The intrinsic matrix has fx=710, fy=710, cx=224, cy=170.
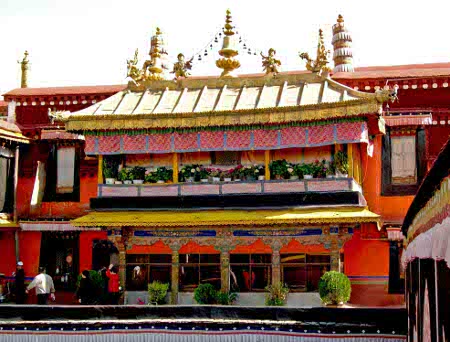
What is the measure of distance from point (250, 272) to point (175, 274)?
7.29ft

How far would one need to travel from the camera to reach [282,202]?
20266 millimetres

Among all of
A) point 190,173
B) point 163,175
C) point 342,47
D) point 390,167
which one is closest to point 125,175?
point 163,175

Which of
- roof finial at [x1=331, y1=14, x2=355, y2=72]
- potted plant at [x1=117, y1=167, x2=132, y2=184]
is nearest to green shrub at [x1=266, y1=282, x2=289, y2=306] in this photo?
Result: potted plant at [x1=117, y1=167, x2=132, y2=184]

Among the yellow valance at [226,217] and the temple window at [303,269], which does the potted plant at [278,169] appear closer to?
the yellow valance at [226,217]

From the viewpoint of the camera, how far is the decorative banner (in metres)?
20.0

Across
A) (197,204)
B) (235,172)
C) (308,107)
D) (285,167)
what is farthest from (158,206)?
(308,107)

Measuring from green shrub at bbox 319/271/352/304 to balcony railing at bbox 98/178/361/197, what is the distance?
256 centimetres

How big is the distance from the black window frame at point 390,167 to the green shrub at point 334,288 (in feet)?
14.8

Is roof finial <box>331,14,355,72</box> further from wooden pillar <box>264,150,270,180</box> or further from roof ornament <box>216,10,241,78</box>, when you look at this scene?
wooden pillar <box>264,150,270,180</box>

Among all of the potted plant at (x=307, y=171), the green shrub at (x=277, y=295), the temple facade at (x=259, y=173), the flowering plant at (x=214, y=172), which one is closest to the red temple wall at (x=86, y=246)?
the temple facade at (x=259, y=173)

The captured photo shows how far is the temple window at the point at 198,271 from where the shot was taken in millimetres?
21109

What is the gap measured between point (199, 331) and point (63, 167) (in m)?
10.6

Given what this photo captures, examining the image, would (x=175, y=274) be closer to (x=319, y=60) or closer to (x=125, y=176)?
(x=125, y=176)

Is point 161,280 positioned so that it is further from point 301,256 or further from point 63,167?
point 63,167
